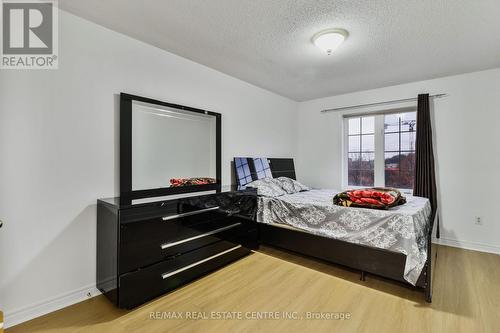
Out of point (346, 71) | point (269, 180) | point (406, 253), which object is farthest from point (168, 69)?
point (406, 253)

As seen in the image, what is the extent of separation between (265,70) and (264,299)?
2.64m

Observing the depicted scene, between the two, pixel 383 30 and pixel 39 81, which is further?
pixel 383 30

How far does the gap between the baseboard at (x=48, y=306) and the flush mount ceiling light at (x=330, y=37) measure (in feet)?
9.76

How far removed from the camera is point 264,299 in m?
2.02

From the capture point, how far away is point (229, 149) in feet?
10.9

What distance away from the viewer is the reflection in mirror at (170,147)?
7.63 ft

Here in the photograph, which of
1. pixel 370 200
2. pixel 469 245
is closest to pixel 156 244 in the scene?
pixel 370 200

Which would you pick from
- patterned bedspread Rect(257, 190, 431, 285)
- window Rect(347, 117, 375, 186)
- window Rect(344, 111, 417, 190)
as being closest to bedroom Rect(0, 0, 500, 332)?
patterned bedspread Rect(257, 190, 431, 285)

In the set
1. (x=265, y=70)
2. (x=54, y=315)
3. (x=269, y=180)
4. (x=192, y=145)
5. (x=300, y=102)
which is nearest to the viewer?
(x=54, y=315)

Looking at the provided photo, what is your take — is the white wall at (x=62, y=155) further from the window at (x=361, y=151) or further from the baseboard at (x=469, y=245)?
the baseboard at (x=469, y=245)

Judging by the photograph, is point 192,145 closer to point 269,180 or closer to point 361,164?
point 269,180

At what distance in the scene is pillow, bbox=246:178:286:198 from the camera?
124 inches

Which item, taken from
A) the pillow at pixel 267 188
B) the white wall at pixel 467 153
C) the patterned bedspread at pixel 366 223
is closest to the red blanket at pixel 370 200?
the patterned bedspread at pixel 366 223

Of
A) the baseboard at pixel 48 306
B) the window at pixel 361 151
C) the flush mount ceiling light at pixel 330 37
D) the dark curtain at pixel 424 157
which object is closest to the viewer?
the baseboard at pixel 48 306
